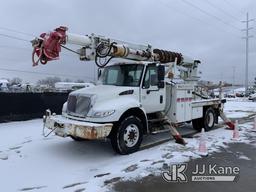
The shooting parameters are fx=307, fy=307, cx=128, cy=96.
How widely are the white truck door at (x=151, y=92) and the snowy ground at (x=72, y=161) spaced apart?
1197mm

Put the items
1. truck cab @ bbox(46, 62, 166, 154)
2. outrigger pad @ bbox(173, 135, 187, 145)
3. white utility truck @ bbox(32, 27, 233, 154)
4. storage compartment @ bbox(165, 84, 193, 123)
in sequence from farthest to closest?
storage compartment @ bbox(165, 84, 193, 123)
outrigger pad @ bbox(173, 135, 187, 145)
white utility truck @ bbox(32, 27, 233, 154)
truck cab @ bbox(46, 62, 166, 154)

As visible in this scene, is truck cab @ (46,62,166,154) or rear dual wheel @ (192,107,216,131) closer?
truck cab @ (46,62,166,154)

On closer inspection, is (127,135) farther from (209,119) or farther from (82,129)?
(209,119)

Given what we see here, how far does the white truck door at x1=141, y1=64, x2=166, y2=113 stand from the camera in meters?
8.84

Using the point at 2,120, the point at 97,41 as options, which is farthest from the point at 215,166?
the point at 2,120

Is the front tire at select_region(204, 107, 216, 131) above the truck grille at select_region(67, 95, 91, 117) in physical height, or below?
below

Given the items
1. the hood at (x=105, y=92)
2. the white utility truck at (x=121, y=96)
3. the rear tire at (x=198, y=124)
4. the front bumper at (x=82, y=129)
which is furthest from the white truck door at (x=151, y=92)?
the rear tire at (x=198, y=124)

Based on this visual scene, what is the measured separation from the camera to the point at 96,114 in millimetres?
7496

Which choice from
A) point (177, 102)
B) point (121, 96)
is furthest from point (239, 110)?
point (121, 96)

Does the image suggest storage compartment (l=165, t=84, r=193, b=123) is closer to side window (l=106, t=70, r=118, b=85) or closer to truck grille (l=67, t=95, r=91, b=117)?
side window (l=106, t=70, r=118, b=85)

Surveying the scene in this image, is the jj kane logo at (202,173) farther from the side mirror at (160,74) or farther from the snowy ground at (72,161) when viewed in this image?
the side mirror at (160,74)

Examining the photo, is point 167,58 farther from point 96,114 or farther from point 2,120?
point 2,120

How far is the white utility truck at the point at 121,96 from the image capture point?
7.61 metres

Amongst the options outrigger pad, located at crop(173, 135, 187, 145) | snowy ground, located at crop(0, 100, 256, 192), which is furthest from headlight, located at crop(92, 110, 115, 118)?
outrigger pad, located at crop(173, 135, 187, 145)
